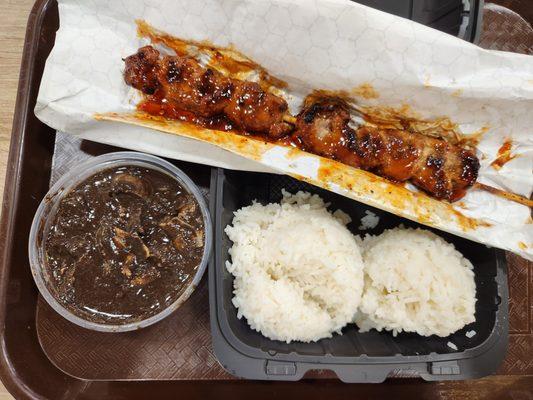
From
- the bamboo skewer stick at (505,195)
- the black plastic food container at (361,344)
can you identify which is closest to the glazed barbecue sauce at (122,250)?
the black plastic food container at (361,344)

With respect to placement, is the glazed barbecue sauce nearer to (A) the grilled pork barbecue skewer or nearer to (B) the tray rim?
(B) the tray rim

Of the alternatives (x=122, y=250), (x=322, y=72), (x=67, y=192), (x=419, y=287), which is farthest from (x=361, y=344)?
(x=67, y=192)

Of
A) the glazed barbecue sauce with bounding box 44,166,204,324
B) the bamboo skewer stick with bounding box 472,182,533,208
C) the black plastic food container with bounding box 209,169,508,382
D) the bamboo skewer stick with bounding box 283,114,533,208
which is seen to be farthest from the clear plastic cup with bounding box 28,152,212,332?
the bamboo skewer stick with bounding box 472,182,533,208

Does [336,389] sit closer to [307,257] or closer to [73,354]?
[307,257]

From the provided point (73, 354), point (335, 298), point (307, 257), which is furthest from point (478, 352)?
point (73, 354)

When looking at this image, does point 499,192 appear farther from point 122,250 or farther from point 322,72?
point 122,250

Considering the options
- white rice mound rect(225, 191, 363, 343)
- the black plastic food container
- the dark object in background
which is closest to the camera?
the black plastic food container
